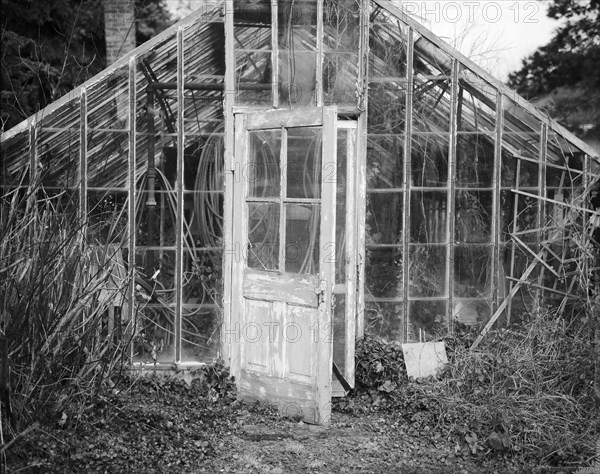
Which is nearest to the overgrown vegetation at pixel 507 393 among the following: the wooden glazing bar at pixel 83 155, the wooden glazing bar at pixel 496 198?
the wooden glazing bar at pixel 496 198

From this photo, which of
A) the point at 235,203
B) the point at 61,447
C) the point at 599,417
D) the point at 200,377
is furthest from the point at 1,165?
the point at 599,417

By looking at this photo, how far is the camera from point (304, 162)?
229 inches

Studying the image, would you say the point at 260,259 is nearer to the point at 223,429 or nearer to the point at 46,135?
the point at 223,429

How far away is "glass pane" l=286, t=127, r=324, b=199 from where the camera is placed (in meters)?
5.73

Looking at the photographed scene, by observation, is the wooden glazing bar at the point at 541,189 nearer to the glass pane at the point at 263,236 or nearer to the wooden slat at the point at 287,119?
the wooden slat at the point at 287,119

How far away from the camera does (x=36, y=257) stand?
14.8 feet

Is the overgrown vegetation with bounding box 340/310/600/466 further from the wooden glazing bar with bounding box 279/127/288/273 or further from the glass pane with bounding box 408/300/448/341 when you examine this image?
the wooden glazing bar with bounding box 279/127/288/273

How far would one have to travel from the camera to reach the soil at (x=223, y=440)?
15.1ft

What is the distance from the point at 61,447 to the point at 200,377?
1.96m

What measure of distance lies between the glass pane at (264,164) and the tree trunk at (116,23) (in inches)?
135

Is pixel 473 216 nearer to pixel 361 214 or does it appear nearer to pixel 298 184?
pixel 361 214

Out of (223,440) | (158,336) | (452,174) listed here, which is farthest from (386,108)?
(223,440)

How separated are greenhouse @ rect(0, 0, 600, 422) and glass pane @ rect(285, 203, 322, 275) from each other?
0.02m

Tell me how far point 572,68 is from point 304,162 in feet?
32.1
